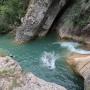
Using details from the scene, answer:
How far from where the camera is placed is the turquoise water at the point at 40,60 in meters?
13.0

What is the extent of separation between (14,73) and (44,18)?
15.9 metres

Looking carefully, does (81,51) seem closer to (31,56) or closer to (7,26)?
(31,56)

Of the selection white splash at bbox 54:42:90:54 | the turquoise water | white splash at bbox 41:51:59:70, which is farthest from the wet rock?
white splash at bbox 41:51:59:70

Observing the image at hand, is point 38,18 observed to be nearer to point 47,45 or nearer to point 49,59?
point 47,45

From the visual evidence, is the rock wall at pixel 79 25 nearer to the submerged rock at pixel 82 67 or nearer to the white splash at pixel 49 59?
the white splash at pixel 49 59

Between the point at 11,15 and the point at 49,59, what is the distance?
1244 cm

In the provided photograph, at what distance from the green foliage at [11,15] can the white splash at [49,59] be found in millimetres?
10359

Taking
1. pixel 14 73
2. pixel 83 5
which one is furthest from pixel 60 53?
pixel 14 73

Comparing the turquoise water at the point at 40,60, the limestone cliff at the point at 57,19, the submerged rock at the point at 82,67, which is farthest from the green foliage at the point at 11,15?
the submerged rock at the point at 82,67

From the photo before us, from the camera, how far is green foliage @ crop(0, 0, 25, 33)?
2722cm

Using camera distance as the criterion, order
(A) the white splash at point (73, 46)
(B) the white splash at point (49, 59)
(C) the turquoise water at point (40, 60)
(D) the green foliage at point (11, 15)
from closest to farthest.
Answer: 1. (C) the turquoise water at point (40, 60)
2. (B) the white splash at point (49, 59)
3. (A) the white splash at point (73, 46)
4. (D) the green foliage at point (11, 15)

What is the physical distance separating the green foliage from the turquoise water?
289 centimetres

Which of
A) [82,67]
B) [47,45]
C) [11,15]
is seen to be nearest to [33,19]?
[47,45]

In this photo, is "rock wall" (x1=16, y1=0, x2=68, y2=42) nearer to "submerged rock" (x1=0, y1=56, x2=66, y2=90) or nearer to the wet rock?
the wet rock
